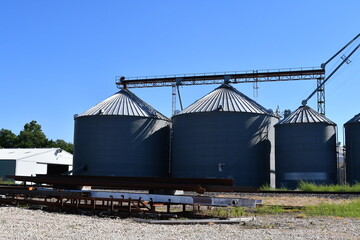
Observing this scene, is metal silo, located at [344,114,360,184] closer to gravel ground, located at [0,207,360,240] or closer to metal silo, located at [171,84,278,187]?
metal silo, located at [171,84,278,187]

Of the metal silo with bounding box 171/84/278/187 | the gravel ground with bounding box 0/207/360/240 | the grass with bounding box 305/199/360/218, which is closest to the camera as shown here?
the gravel ground with bounding box 0/207/360/240

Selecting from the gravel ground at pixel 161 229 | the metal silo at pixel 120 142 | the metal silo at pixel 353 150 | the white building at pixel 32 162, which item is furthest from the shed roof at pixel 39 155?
the gravel ground at pixel 161 229

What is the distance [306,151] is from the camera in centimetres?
3816

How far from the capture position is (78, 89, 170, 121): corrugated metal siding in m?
44.0

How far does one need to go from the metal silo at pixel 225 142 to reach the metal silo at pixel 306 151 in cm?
191

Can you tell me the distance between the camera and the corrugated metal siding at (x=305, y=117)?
3909 cm

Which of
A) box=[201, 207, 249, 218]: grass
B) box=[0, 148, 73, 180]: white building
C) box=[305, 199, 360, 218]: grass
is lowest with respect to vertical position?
box=[201, 207, 249, 218]: grass

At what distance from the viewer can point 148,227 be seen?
13.2m

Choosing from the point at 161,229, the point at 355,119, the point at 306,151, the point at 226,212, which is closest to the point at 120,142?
the point at 306,151

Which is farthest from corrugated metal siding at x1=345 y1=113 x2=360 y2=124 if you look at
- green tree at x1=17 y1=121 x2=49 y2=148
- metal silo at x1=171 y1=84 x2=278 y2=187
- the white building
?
green tree at x1=17 y1=121 x2=49 y2=148

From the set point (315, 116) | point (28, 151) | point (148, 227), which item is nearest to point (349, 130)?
point (315, 116)

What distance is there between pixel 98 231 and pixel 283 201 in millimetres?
14026

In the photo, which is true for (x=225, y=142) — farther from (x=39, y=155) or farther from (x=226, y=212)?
(x=39, y=155)

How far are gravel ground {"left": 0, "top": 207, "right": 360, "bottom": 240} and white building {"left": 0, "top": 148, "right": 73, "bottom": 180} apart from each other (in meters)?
45.0
